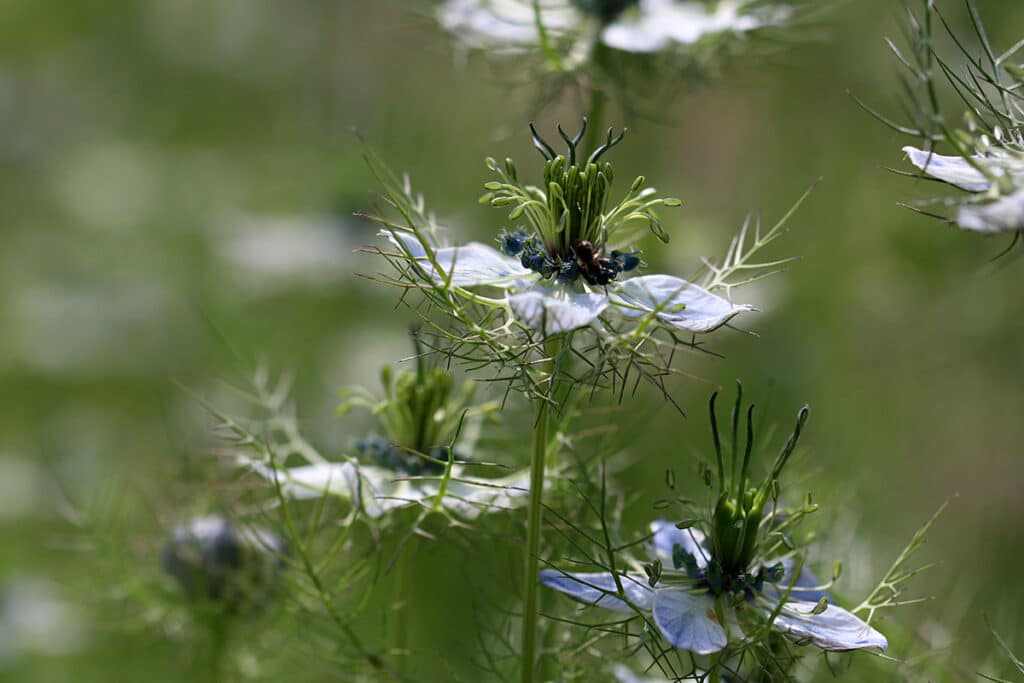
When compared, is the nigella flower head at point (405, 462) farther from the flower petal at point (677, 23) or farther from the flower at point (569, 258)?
the flower petal at point (677, 23)

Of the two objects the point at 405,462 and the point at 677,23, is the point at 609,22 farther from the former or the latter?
the point at 405,462

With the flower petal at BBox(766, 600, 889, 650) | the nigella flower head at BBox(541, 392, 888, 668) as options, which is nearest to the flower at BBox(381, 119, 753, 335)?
the nigella flower head at BBox(541, 392, 888, 668)

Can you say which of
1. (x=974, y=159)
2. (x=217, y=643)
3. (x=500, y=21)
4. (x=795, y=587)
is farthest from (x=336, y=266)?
(x=974, y=159)

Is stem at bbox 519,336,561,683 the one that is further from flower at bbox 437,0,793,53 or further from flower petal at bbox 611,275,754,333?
flower at bbox 437,0,793,53

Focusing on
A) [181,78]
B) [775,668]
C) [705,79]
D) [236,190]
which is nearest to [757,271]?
[705,79]

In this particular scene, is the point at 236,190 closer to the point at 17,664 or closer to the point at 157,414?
the point at 157,414

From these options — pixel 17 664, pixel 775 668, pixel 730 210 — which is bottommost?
pixel 17 664

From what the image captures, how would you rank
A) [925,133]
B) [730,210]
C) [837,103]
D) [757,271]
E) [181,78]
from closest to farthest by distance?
[925,133] < [757,271] < [837,103] < [730,210] < [181,78]
